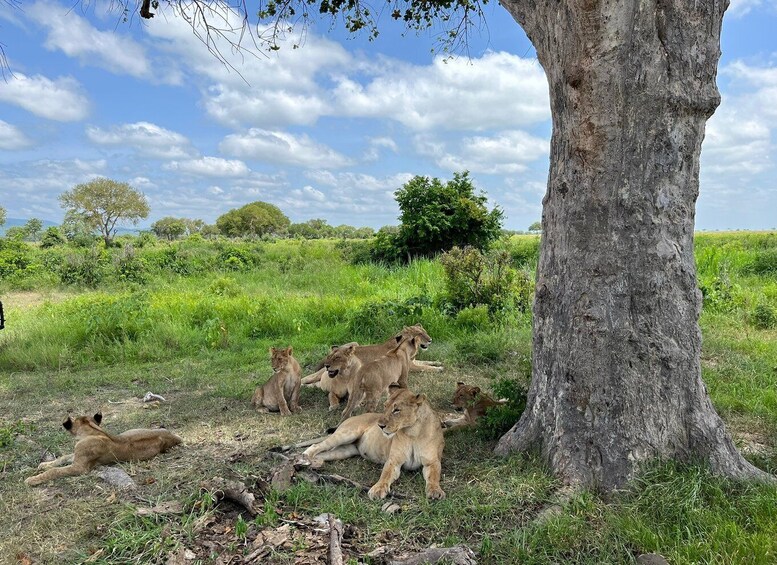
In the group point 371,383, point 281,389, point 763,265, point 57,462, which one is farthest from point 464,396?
point 763,265

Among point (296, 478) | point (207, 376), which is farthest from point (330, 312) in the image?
point (296, 478)

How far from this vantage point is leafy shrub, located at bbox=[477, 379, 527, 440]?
5.39m

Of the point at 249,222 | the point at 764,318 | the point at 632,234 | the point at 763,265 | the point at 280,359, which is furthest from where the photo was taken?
the point at 249,222

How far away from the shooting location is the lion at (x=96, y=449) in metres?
4.96

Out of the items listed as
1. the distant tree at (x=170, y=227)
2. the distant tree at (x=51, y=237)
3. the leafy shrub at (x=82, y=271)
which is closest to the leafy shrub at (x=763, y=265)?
the leafy shrub at (x=82, y=271)

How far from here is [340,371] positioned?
6.68 m

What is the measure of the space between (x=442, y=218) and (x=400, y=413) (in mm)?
15264

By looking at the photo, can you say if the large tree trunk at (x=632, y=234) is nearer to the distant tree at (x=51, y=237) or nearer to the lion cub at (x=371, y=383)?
the lion cub at (x=371, y=383)

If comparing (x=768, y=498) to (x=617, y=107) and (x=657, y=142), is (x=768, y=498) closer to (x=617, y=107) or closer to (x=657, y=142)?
(x=657, y=142)

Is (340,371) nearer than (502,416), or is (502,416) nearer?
(502,416)

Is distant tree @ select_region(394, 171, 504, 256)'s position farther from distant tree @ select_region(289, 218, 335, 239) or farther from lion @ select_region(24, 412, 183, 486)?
distant tree @ select_region(289, 218, 335, 239)

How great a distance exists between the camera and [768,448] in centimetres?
521

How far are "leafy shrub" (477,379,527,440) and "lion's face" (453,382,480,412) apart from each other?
51 centimetres

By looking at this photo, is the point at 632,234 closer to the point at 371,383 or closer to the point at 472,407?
the point at 472,407
